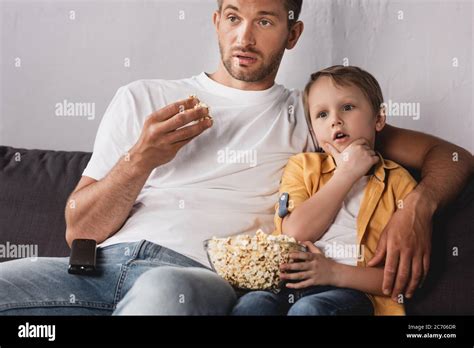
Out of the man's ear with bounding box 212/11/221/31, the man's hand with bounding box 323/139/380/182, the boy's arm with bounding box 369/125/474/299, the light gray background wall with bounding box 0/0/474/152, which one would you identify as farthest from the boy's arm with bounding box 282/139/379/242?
the man's ear with bounding box 212/11/221/31

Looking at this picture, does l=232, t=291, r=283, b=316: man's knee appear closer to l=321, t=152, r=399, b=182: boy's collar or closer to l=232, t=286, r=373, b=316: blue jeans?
l=232, t=286, r=373, b=316: blue jeans

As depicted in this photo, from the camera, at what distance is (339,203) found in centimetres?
141

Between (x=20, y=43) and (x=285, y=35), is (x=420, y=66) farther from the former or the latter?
(x=20, y=43)

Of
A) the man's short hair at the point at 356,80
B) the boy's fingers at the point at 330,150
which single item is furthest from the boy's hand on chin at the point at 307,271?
the man's short hair at the point at 356,80

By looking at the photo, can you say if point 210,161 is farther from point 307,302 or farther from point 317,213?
point 307,302

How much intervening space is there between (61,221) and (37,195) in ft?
0.29

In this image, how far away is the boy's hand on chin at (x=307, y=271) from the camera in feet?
4.39

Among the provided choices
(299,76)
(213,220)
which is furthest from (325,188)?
(299,76)

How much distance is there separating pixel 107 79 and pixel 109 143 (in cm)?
27

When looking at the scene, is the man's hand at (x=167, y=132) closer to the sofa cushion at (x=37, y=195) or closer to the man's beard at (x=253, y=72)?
the man's beard at (x=253, y=72)

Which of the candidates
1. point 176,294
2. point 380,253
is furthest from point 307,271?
point 176,294

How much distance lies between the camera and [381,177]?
4.75 ft
